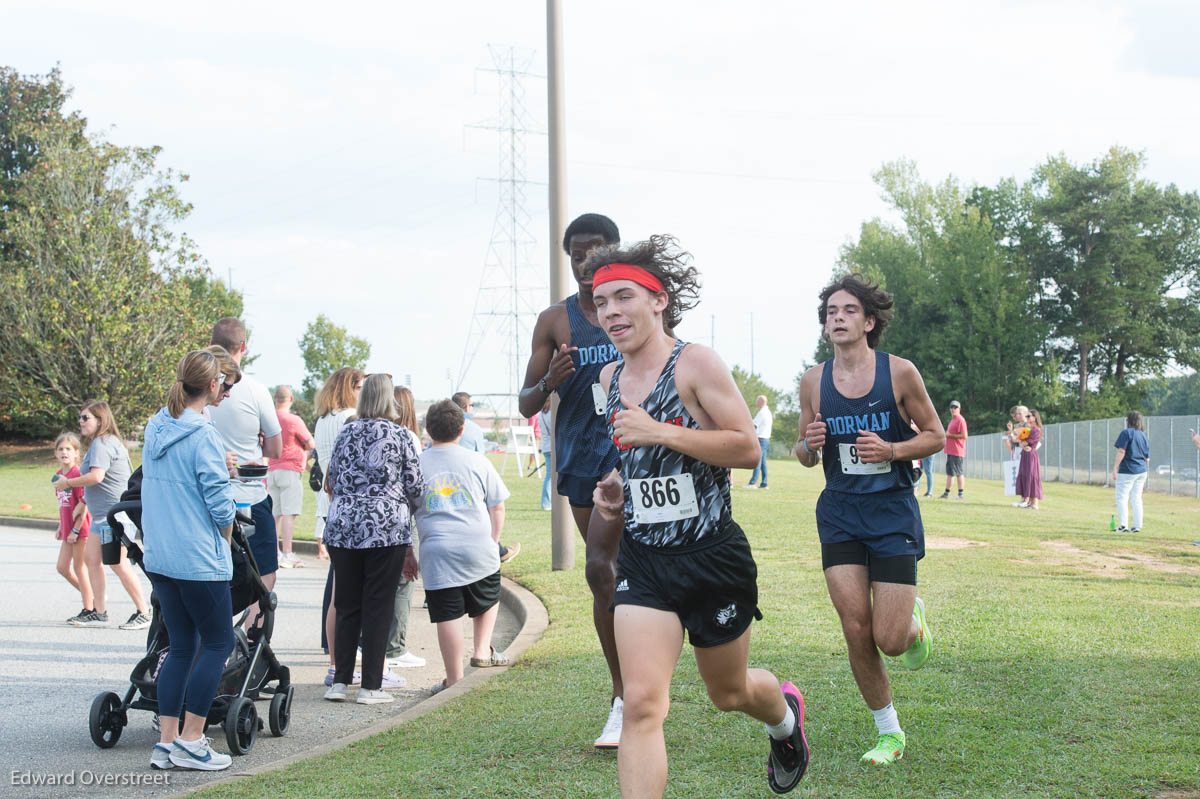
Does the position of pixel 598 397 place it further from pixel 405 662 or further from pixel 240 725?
pixel 405 662

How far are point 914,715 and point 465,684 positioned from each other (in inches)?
116

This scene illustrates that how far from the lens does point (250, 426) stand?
7930 mm

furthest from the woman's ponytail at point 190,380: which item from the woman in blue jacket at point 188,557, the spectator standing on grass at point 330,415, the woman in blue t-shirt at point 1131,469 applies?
the woman in blue t-shirt at point 1131,469

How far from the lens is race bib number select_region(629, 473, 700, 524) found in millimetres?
4039

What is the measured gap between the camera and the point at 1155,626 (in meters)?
8.61

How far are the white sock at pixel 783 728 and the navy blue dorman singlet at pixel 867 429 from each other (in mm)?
1268

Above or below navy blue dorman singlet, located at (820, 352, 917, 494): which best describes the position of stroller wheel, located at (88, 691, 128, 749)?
below

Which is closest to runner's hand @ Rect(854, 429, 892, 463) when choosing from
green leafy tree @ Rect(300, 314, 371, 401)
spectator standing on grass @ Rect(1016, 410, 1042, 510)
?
spectator standing on grass @ Rect(1016, 410, 1042, 510)

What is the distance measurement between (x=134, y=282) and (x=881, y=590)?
42614mm

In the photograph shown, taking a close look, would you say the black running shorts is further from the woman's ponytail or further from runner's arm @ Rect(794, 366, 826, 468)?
the woman's ponytail

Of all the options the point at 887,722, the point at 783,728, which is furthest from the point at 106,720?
the point at 887,722

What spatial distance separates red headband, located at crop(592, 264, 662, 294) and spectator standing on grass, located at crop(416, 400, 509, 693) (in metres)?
3.54

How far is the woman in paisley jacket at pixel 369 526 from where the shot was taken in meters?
7.10

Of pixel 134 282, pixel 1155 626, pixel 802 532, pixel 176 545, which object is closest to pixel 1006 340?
pixel 134 282
